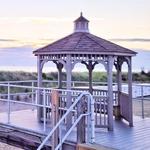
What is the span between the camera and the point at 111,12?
52.1 feet

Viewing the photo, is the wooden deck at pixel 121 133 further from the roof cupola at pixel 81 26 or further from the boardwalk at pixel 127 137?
the roof cupola at pixel 81 26

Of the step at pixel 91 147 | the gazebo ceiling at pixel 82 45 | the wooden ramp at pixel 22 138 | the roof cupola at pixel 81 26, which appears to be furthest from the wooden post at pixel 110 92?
the step at pixel 91 147

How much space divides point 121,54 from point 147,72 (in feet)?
78.4

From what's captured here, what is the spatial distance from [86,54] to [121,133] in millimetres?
2177

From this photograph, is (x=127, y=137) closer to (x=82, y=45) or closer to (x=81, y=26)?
(x=82, y=45)

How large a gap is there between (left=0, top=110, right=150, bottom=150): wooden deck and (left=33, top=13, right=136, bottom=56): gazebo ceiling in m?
1.95

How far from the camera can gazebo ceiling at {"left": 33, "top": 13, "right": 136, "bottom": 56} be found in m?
9.26

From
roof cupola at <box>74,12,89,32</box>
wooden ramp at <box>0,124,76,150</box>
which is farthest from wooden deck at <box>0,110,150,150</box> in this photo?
roof cupola at <box>74,12,89,32</box>

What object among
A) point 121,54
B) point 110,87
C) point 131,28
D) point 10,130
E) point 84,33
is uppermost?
point 131,28

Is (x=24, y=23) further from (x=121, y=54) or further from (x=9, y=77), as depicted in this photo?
(x=121, y=54)

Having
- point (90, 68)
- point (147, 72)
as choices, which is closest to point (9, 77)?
point (147, 72)

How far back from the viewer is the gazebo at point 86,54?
926cm

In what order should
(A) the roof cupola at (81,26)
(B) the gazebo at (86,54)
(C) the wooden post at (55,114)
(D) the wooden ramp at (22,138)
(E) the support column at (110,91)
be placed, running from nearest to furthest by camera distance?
(C) the wooden post at (55,114) < (D) the wooden ramp at (22,138) < (E) the support column at (110,91) < (B) the gazebo at (86,54) < (A) the roof cupola at (81,26)

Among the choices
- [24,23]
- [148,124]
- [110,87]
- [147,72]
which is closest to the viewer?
[110,87]
